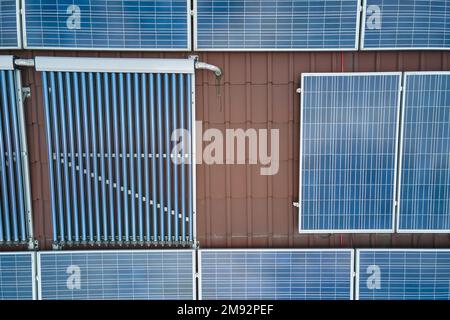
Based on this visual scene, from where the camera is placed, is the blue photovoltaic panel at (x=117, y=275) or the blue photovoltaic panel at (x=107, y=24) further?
the blue photovoltaic panel at (x=117, y=275)

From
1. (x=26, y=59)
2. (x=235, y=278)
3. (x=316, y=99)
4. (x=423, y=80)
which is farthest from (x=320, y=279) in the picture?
(x=26, y=59)

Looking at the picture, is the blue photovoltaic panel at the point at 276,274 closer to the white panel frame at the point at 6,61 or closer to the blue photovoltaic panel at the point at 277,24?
the blue photovoltaic panel at the point at 277,24

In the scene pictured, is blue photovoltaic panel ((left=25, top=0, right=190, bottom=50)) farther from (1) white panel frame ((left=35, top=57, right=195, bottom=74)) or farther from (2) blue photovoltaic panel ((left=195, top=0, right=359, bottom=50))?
(2) blue photovoltaic panel ((left=195, top=0, right=359, bottom=50))

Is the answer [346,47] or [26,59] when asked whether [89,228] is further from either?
[346,47]

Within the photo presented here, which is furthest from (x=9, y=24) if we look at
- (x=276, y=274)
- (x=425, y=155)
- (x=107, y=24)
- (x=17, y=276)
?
(x=425, y=155)

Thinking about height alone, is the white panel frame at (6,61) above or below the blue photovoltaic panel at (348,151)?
above

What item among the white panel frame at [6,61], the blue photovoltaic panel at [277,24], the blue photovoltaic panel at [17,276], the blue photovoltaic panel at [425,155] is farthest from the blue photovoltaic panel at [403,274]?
the white panel frame at [6,61]
